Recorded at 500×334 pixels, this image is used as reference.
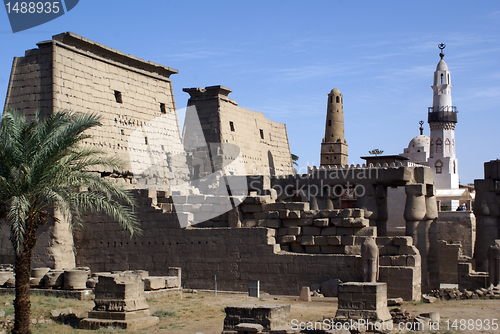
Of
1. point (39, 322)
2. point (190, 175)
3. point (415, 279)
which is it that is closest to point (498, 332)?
point (415, 279)

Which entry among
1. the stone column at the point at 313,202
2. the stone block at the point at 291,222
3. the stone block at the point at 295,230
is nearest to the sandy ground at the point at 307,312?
the stone block at the point at 295,230

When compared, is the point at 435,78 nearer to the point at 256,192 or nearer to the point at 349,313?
the point at 256,192

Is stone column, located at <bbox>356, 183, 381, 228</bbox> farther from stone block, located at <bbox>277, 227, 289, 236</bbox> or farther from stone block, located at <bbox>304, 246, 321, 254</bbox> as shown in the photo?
stone block, located at <bbox>277, 227, 289, 236</bbox>

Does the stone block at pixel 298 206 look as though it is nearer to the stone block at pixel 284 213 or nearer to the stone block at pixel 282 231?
the stone block at pixel 284 213

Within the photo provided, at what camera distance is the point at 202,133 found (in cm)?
2717

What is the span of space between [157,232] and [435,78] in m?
43.7

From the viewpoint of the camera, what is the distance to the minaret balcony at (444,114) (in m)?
54.1

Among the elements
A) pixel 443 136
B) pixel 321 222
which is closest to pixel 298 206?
pixel 321 222

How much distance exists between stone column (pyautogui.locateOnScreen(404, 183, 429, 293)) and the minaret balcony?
125ft

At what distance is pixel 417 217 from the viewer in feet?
59.3

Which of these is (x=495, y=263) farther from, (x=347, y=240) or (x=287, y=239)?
(x=287, y=239)

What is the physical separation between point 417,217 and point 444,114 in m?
38.5

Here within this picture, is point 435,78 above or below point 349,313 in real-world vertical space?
above

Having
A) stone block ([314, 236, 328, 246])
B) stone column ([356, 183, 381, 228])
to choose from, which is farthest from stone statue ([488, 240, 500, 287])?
stone block ([314, 236, 328, 246])
